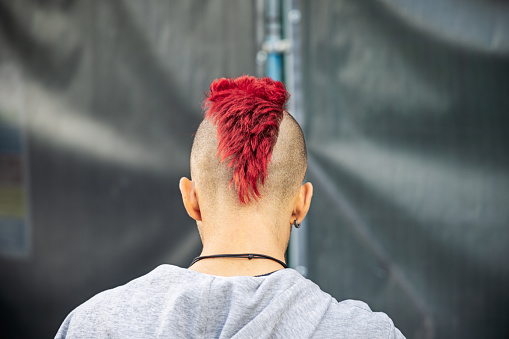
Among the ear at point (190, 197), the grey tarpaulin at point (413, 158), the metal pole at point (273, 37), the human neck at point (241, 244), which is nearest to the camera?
the human neck at point (241, 244)

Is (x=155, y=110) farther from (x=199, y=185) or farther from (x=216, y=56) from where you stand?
(x=199, y=185)

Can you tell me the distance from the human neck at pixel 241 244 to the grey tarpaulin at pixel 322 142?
980 millimetres

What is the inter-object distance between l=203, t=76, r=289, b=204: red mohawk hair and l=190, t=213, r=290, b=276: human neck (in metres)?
0.05

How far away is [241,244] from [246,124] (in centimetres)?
22

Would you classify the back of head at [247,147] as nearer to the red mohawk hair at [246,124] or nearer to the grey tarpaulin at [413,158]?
the red mohawk hair at [246,124]

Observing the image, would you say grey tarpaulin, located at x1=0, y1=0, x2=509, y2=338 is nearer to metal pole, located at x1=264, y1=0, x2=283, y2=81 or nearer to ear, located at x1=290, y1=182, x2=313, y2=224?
metal pole, located at x1=264, y1=0, x2=283, y2=81

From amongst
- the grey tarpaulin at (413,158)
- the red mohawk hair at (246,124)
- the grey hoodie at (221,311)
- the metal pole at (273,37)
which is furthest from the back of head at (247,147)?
the metal pole at (273,37)

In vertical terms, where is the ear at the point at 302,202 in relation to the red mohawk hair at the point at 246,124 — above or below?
below

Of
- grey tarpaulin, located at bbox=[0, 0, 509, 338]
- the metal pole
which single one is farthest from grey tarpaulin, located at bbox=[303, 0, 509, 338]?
the metal pole

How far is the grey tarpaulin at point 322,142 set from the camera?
1.75 metres

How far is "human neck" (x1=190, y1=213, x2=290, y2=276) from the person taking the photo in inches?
37.3

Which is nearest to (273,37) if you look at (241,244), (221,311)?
(241,244)

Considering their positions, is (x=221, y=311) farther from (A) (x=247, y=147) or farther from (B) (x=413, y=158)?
(B) (x=413, y=158)

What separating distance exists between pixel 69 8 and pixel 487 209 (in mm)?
2061
